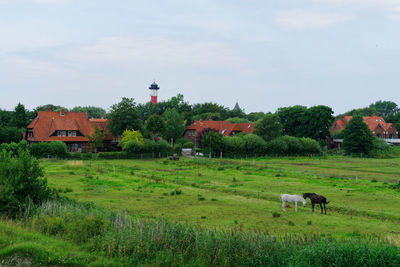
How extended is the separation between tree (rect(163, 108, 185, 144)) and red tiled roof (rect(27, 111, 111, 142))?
2214cm

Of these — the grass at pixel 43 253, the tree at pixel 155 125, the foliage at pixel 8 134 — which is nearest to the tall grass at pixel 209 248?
the grass at pixel 43 253

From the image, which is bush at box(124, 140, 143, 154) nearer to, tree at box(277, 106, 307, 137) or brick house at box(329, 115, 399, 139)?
tree at box(277, 106, 307, 137)

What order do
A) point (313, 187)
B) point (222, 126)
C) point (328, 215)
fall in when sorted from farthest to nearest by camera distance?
point (222, 126), point (313, 187), point (328, 215)

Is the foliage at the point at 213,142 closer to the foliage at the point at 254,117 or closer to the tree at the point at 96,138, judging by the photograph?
the tree at the point at 96,138

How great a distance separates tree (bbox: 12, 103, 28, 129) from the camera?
90000 millimetres

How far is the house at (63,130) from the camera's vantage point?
79.4m

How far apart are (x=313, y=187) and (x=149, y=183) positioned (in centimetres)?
1684

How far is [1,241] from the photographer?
1552cm

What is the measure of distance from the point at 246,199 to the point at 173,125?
236 feet

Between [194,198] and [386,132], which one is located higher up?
[386,132]

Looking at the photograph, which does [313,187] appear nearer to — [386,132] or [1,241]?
[1,241]

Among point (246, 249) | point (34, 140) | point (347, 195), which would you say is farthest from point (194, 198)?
point (34, 140)

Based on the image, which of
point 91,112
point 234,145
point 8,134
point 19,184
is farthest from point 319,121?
point 91,112

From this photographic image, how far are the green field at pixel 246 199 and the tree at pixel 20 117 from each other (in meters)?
44.3
